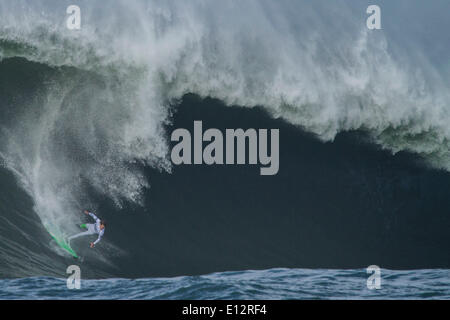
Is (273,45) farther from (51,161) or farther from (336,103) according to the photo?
(51,161)

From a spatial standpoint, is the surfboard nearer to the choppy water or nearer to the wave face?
the wave face

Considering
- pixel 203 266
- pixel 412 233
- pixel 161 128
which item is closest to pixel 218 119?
pixel 161 128

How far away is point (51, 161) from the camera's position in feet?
28.9

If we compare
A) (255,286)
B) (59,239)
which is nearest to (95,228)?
(59,239)

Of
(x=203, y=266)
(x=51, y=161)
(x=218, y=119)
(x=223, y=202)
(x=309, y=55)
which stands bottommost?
(x=203, y=266)

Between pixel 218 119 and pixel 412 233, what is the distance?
3.27 metres

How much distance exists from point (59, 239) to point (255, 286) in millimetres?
2741

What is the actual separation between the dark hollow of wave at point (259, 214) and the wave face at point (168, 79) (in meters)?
0.22

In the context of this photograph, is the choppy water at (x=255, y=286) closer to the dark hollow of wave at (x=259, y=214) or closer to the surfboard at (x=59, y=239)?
the dark hollow of wave at (x=259, y=214)

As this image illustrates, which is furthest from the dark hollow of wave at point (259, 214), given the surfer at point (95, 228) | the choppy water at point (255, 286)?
the choppy water at point (255, 286)

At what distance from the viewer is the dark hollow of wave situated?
28.1 feet

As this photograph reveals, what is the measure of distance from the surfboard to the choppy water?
41 centimetres

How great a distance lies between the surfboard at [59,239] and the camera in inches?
325
